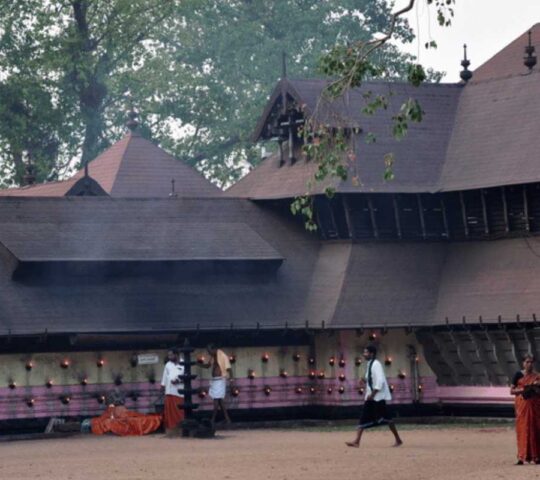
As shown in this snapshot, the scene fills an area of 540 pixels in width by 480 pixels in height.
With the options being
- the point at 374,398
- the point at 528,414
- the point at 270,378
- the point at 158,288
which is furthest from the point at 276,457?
the point at 158,288

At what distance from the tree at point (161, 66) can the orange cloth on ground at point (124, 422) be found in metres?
29.7

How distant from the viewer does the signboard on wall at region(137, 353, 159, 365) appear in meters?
39.9

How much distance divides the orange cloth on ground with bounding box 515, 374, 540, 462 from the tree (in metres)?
40.2

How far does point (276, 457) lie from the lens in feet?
101

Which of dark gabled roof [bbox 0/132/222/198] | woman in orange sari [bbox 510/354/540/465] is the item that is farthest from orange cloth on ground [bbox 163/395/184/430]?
dark gabled roof [bbox 0/132/222/198]

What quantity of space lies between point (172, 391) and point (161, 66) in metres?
42.7

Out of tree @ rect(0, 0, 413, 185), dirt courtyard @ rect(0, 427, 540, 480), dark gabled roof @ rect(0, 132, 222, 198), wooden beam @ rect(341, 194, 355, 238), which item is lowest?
dirt courtyard @ rect(0, 427, 540, 480)

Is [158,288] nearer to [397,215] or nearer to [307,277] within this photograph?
[307,277]

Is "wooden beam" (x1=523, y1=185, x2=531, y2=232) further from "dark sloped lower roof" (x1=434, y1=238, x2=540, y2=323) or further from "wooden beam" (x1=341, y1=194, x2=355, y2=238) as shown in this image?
"wooden beam" (x1=341, y1=194, x2=355, y2=238)

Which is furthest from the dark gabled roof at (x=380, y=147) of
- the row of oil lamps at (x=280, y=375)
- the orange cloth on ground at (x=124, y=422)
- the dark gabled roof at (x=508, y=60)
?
the dark gabled roof at (x=508, y=60)

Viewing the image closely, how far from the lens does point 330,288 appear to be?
137 ft

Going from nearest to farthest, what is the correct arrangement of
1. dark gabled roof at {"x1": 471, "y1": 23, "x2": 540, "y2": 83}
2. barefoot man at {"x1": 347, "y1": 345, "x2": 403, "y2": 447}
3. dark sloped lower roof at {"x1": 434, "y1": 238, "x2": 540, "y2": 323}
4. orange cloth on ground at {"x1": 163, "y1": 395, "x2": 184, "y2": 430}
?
barefoot man at {"x1": 347, "y1": 345, "x2": 403, "y2": 447}
orange cloth on ground at {"x1": 163, "y1": 395, "x2": 184, "y2": 430}
dark sloped lower roof at {"x1": 434, "y1": 238, "x2": 540, "y2": 323}
dark gabled roof at {"x1": 471, "y1": 23, "x2": 540, "y2": 83}

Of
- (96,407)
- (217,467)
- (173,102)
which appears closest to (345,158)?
(96,407)

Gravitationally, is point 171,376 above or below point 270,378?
below
